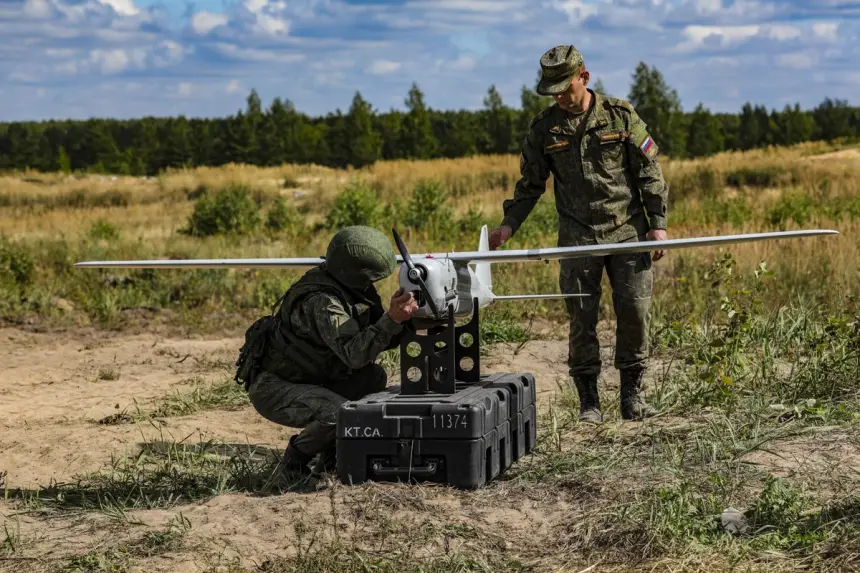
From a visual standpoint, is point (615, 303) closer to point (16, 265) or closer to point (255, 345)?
point (255, 345)

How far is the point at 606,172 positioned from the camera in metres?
6.93

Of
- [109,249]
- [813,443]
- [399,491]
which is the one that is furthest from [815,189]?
[399,491]

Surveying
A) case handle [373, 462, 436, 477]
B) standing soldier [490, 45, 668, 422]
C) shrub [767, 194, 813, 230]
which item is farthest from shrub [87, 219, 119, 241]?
case handle [373, 462, 436, 477]

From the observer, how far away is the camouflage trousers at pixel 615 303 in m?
6.95

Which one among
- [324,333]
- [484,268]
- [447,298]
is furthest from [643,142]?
[324,333]

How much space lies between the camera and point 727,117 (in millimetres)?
104375

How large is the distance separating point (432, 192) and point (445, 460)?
51.0ft

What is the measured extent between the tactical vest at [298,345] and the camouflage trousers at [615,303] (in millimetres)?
1553

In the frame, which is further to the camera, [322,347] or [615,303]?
[615,303]

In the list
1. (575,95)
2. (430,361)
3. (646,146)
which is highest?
(575,95)

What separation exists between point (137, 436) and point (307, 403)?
6.80 ft

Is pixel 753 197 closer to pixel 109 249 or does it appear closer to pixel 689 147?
pixel 109 249

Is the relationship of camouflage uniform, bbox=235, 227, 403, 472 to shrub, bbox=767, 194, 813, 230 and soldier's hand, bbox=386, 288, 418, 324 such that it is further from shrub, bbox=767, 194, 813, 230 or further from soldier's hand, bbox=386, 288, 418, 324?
shrub, bbox=767, 194, 813, 230

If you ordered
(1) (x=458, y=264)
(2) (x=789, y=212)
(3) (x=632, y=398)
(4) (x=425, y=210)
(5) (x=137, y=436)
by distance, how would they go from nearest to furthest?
(1) (x=458, y=264), (3) (x=632, y=398), (5) (x=137, y=436), (2) (x=789, y=212), (4) (x=425, y=210)
